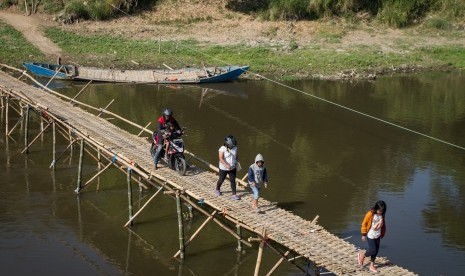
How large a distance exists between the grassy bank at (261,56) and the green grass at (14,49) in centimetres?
165

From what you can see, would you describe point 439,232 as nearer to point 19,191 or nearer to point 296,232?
point 296,232

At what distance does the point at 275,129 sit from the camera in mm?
25531

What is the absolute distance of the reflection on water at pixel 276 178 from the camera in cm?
1505

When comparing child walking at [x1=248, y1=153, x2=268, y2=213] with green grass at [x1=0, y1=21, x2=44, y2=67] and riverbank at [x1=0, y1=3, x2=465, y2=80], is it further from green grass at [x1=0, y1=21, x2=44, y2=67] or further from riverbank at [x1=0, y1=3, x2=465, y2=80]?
green grass at [x1=0, y1=21, x2=44, y2=67]

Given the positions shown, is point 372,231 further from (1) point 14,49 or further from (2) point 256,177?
(1) point 14,49

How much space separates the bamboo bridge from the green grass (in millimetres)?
12592

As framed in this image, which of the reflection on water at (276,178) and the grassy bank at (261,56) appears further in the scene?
the grassy bank at (261,56)

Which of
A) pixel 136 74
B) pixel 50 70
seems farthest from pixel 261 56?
pixel 50 70

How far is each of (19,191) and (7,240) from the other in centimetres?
315

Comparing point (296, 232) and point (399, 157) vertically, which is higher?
point (296, 232)

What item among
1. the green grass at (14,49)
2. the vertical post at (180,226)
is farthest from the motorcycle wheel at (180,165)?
the green grass at (14,49)

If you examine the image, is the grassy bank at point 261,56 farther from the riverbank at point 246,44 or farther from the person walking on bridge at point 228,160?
the person walking on bridge at point 228,160

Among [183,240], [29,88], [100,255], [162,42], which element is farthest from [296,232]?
[162,42]

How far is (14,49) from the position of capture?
118 ft
